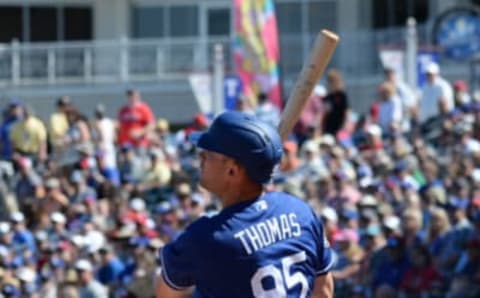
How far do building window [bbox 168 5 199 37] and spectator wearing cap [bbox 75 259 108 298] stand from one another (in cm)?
1850

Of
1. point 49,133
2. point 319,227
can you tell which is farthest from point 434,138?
point 319,227

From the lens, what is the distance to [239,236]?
550cm

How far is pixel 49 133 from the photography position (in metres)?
21.2

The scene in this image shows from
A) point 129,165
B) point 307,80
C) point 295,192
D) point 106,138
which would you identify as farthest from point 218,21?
point 307,80

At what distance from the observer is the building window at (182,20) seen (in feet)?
108

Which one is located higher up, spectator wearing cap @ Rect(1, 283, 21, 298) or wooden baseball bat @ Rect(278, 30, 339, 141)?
wooden baseball bat @ Rect(278, 30, 339, 141)

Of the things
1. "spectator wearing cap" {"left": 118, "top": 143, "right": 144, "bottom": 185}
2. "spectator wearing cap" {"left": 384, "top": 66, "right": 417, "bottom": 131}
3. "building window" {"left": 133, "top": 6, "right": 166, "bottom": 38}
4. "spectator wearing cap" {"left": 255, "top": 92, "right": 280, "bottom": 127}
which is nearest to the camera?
"spectator wearing cap" {"left": 384, "top": 66, "right": 417, "bottom": 131}

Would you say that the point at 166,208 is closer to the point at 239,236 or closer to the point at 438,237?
the point at 438,237

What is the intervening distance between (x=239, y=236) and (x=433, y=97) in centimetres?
1248

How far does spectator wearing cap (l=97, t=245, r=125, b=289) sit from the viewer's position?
14.8 meters

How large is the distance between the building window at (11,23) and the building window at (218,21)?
389cm

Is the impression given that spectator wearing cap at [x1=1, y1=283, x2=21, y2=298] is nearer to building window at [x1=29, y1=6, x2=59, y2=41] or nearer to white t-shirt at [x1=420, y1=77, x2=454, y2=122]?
white t-shirt at [x1=420, y1=77, x2=454, y2=122]

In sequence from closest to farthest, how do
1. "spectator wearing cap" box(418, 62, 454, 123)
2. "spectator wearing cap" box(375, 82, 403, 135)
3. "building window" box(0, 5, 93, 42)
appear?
"spectator wearing cap" box(418, 62, 454, 123) < "spectator wearing cap" box(375, 82, 403, 135) < "building window" box(0, 5, 93, 42)

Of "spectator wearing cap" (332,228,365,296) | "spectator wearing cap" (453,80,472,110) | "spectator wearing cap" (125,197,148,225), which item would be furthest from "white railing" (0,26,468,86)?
"spectator wearing cap" (332,228,365,296)
